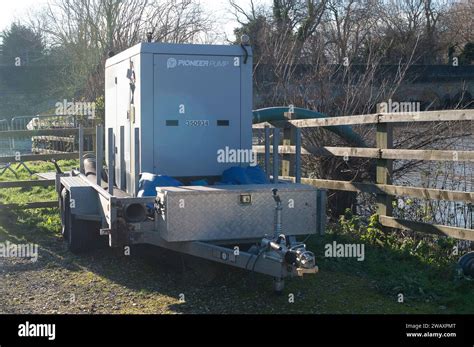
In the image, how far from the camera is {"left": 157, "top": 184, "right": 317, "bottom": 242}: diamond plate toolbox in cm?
720

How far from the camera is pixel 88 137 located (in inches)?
611

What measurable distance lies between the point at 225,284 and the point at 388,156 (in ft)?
10.6

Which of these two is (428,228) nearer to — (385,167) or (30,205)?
(385,167)

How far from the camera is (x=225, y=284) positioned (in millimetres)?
7953

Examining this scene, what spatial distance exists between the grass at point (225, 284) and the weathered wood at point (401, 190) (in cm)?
66

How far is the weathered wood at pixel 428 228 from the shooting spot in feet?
27.0

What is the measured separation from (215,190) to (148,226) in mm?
870

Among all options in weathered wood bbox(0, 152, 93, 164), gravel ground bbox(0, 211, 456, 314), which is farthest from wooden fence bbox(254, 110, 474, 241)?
weathered wood bbox(0, 152, 93, 164)

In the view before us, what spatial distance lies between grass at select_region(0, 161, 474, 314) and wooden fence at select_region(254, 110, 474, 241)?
14.4 inches

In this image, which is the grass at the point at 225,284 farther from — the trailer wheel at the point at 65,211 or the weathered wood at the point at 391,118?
the weathered wood at the point at 391,118

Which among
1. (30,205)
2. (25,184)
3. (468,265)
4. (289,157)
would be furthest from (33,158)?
(468,265)

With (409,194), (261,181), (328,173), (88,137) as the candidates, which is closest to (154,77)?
(261,181)

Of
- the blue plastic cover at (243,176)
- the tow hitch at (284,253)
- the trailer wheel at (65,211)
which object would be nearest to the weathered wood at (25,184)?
the trailer wheel at (65,211)

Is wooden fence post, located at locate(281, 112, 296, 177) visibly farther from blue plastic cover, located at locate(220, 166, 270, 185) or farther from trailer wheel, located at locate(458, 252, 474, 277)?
A: trailer wheel, located at locate(458, 252, 474, 277)
